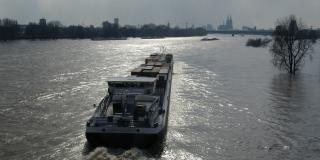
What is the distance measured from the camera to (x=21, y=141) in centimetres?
2956

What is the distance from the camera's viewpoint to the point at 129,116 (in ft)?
101

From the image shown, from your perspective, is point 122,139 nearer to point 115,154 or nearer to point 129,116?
point 115,154

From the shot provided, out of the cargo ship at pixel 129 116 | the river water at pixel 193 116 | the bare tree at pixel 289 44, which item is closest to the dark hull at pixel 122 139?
the cargo ship at pixel 129 116

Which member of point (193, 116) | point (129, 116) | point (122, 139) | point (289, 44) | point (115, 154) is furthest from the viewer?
point (289, 44)

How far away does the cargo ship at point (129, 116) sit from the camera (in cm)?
2845

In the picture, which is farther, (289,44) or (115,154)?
(289,44)

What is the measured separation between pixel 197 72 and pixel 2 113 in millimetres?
38688

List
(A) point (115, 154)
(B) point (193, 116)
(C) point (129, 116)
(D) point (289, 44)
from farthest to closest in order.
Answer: (D) point (289, 44), (B) point (193, 116), (C) point (129, 116), (A) point (115, 154)

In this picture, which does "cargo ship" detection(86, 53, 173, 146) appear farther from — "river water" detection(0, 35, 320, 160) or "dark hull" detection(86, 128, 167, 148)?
"river water" detection(0, 35, 320, 160)

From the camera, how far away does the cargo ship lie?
1120 inches

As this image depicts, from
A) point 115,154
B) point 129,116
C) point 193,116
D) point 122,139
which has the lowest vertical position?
point 115,154

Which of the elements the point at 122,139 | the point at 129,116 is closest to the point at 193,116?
the point at 129,116

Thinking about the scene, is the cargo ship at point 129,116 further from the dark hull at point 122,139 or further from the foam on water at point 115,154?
the foam on water at point 115,154

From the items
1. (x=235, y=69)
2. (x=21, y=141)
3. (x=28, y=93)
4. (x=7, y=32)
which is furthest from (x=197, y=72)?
(x=7, y=32)
